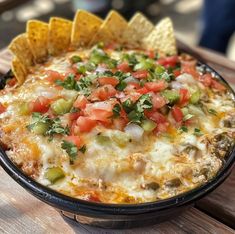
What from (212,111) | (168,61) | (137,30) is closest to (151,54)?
(168,61)

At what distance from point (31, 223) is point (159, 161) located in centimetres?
63

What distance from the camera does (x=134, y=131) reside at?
1.94m

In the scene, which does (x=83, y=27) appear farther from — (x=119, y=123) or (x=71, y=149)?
(x=71, y=149)

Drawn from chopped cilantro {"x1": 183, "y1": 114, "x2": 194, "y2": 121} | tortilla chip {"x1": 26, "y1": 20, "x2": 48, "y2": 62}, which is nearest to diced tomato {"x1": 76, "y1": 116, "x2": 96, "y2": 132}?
chopped cilantro {"x1": 183, "y1": 114, "x2": 194, "y2": 121}

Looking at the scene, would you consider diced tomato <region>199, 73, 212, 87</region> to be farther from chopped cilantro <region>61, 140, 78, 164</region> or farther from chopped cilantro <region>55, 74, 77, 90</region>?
chopped cilantro <region>61, 140, 78, 164</region>

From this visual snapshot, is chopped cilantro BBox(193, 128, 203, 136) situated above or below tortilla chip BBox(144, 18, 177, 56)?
Result: below

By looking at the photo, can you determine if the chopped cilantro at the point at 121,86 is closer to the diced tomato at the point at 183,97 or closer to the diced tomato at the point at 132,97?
the diced tomato at the point at 132,97

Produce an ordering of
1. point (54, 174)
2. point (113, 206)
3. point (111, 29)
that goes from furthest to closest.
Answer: point (111, 29), point (54, 174), point (113, 206)

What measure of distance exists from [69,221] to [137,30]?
1407mm

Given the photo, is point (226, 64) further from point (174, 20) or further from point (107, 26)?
point (174, 20)

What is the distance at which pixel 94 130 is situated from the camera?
6.30 feet

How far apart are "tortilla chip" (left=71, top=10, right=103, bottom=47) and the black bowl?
3.49 ft

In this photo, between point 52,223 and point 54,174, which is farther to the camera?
point 52,223

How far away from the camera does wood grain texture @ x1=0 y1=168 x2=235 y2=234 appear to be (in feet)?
6.31
